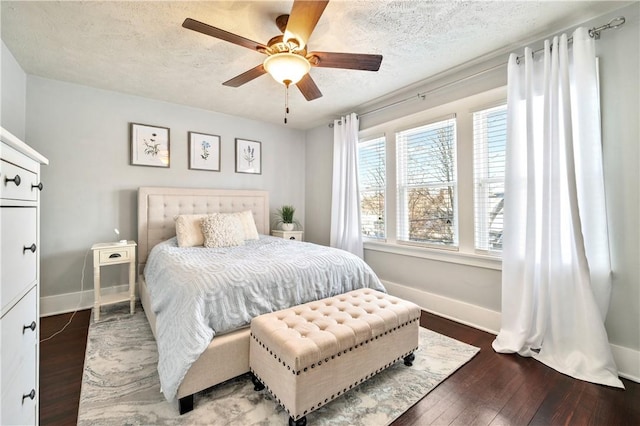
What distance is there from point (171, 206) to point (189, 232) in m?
0.69

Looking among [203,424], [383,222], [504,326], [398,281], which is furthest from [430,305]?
[203,424]

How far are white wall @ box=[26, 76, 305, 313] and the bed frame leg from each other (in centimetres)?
246

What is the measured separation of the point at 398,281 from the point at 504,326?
1.24 m

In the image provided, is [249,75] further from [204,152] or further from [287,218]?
[287,218]

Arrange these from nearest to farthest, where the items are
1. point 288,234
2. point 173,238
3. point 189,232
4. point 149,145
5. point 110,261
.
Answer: point 110,261 → point 189,232 → point 173,238 → point 149,145 → point 288,234

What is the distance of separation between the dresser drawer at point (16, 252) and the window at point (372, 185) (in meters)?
3.26

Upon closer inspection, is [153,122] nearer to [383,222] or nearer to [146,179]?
[146,179]

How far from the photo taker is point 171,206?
3.58 m

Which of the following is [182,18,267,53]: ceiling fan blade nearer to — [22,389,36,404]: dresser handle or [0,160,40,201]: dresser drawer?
[0,160,40,201]: dresser drawer

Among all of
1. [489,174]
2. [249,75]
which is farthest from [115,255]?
[489,174]

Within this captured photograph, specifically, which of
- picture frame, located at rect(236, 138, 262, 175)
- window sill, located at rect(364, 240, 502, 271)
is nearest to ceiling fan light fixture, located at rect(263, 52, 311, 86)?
window sill, located at rect(364, 240, 502, 271)

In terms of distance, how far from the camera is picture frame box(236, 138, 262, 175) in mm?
4277

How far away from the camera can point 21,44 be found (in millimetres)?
2363

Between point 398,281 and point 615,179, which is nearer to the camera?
point 615,179
